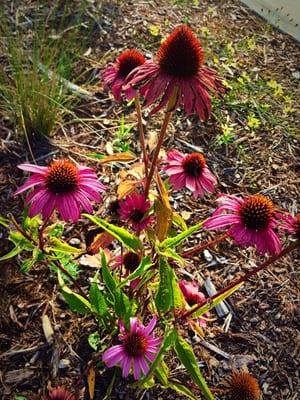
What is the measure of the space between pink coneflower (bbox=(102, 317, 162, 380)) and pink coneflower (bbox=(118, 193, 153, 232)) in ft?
0.77

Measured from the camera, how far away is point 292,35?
8.69 ft

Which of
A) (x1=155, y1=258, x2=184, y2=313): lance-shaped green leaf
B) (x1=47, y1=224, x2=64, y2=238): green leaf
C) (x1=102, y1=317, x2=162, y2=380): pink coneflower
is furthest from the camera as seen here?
(x1=47, y1=224, x2=64, y2=238): green leaf

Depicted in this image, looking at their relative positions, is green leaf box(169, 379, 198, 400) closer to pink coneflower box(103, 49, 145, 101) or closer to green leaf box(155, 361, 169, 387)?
green leaf box(155, 361, 169, 387)

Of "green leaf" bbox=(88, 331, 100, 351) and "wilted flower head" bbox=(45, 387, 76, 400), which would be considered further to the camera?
"green leaf" bbox=(88, 331, 100, 351)

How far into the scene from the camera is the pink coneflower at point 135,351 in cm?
103

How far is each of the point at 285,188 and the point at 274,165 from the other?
124 millimetres

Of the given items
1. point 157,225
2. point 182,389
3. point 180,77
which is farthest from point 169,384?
point 180,77

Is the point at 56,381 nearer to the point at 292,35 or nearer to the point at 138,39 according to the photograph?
the point at 138,39

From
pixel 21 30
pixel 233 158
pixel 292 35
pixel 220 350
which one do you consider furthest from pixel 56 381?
pixel 292 35

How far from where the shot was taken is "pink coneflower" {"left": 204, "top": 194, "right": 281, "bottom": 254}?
3.11 ft

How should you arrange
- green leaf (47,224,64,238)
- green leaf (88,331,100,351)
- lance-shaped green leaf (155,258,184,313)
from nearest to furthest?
lance-shaped green leaf (155,258,184,313)
green leaf (47,224,64,238)
green leaf (88,331,100,351)

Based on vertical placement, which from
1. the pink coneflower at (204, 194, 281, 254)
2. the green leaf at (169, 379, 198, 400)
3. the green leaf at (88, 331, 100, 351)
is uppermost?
the pink coneflower at (204, 194, 281, 254)

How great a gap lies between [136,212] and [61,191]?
25cm

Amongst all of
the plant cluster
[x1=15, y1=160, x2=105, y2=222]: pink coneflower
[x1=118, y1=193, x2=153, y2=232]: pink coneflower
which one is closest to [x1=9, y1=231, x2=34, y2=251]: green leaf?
the plant cluster
